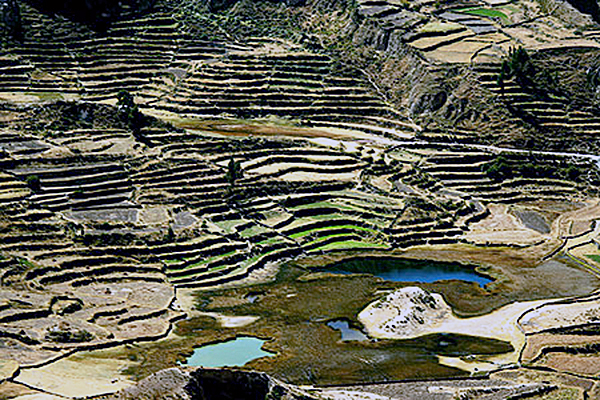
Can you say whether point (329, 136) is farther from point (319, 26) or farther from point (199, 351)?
point (199, 351)

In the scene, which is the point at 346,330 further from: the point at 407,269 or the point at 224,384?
the point at 224,384

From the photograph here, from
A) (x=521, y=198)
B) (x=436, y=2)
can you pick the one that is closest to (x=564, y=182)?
(x=521, y=198)

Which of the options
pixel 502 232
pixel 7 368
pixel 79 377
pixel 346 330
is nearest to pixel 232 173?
pixel 502 232

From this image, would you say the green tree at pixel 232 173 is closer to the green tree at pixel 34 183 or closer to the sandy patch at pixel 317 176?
the sandy patch at pixel 317 176

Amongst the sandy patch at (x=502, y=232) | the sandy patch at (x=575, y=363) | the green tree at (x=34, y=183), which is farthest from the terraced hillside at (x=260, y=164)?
the sandy patch at (x=575, y=363)

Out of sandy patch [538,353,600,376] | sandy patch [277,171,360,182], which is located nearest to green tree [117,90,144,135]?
sandy patch [277,171,360,182]

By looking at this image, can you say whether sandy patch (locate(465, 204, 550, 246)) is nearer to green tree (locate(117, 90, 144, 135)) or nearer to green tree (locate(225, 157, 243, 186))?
green tree (locate(225, 157, 243, 186))

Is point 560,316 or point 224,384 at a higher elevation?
point 224,384
